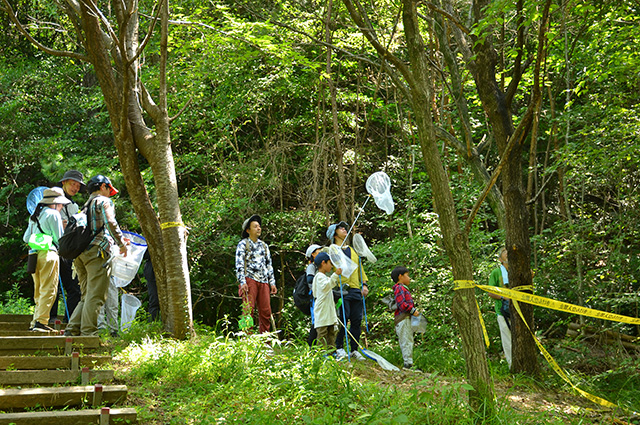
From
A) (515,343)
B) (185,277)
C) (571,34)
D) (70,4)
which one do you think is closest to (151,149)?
(185,277)

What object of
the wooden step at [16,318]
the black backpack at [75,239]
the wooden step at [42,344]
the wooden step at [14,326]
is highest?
the black backpack at [75,239]

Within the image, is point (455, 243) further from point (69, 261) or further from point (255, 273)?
point (69, 261)

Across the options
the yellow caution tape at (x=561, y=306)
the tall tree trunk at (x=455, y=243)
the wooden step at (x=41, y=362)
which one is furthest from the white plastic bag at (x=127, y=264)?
the yellow caution tape at (x=561, y=306)

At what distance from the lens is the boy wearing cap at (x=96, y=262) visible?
573 cm

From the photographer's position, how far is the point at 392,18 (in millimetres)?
10609

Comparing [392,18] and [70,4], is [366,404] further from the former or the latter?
[392,18]

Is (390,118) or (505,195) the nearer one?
(505,195)

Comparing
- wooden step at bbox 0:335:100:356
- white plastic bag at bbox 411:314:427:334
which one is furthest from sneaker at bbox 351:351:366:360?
wooden step at bbox 0:335:100:356

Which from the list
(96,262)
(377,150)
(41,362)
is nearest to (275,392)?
(41,362)

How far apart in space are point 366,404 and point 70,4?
6.59 metres

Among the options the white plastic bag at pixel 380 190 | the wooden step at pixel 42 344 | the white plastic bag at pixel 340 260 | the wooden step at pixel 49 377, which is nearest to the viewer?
the wooden step at pixel 49 377

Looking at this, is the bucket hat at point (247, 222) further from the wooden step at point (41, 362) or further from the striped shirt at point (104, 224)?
the wooden step at point (41, 362)

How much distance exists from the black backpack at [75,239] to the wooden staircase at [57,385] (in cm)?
89

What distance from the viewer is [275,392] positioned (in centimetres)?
464
